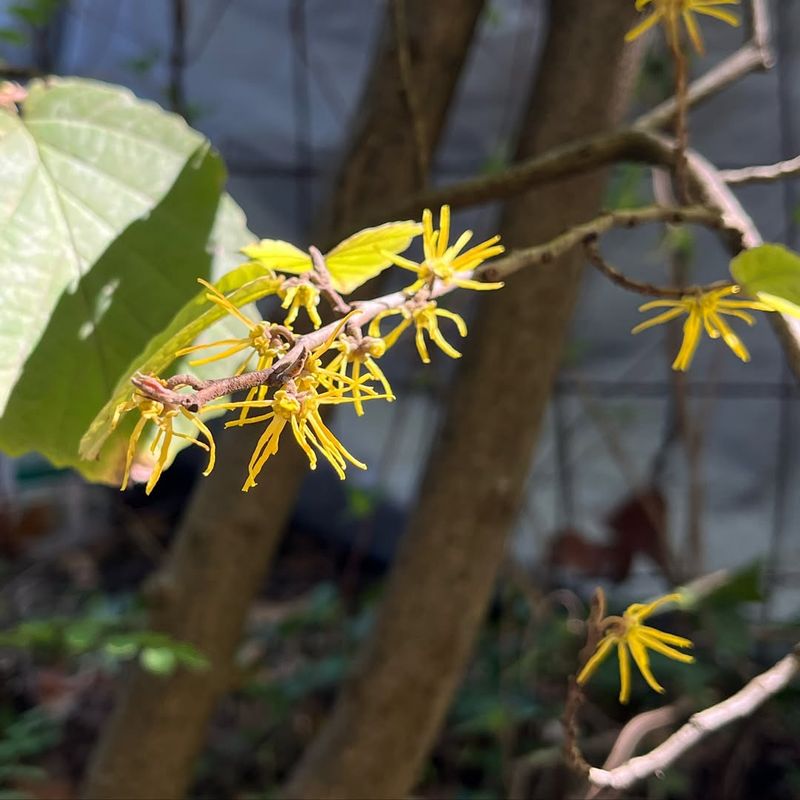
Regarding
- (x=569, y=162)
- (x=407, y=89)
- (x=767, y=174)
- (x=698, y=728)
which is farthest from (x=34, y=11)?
(x=698, y=728)

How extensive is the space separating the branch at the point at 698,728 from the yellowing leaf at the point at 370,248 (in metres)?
0.19

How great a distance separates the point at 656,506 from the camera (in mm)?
1370

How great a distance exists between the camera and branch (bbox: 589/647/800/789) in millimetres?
290

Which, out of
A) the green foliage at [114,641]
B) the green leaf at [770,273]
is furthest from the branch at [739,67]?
the green foliage at [114,641]

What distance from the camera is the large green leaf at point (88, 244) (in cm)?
33

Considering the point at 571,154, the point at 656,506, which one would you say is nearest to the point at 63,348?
the point at 571,154

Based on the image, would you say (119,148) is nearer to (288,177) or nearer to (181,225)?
(181,225)

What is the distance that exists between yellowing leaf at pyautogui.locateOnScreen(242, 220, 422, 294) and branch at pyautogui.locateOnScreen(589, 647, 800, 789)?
19 cm

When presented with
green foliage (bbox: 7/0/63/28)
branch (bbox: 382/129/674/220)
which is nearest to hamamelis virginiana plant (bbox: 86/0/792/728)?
branch (bbox: 382/129/674/220)

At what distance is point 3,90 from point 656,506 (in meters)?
1.20

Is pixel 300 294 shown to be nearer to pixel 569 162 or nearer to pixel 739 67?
pixel 569 162

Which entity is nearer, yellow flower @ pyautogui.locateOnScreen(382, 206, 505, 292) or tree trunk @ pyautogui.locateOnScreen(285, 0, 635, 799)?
yellow flower @ pyautogui.locateOnScreen(382, 206, 505, 292)

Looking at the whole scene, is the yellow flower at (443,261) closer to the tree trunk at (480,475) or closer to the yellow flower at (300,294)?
the yellow flower at (300,294)

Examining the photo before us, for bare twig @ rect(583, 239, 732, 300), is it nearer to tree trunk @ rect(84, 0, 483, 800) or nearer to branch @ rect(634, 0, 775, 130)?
branch @ rect(634, 0, 775, 130)
